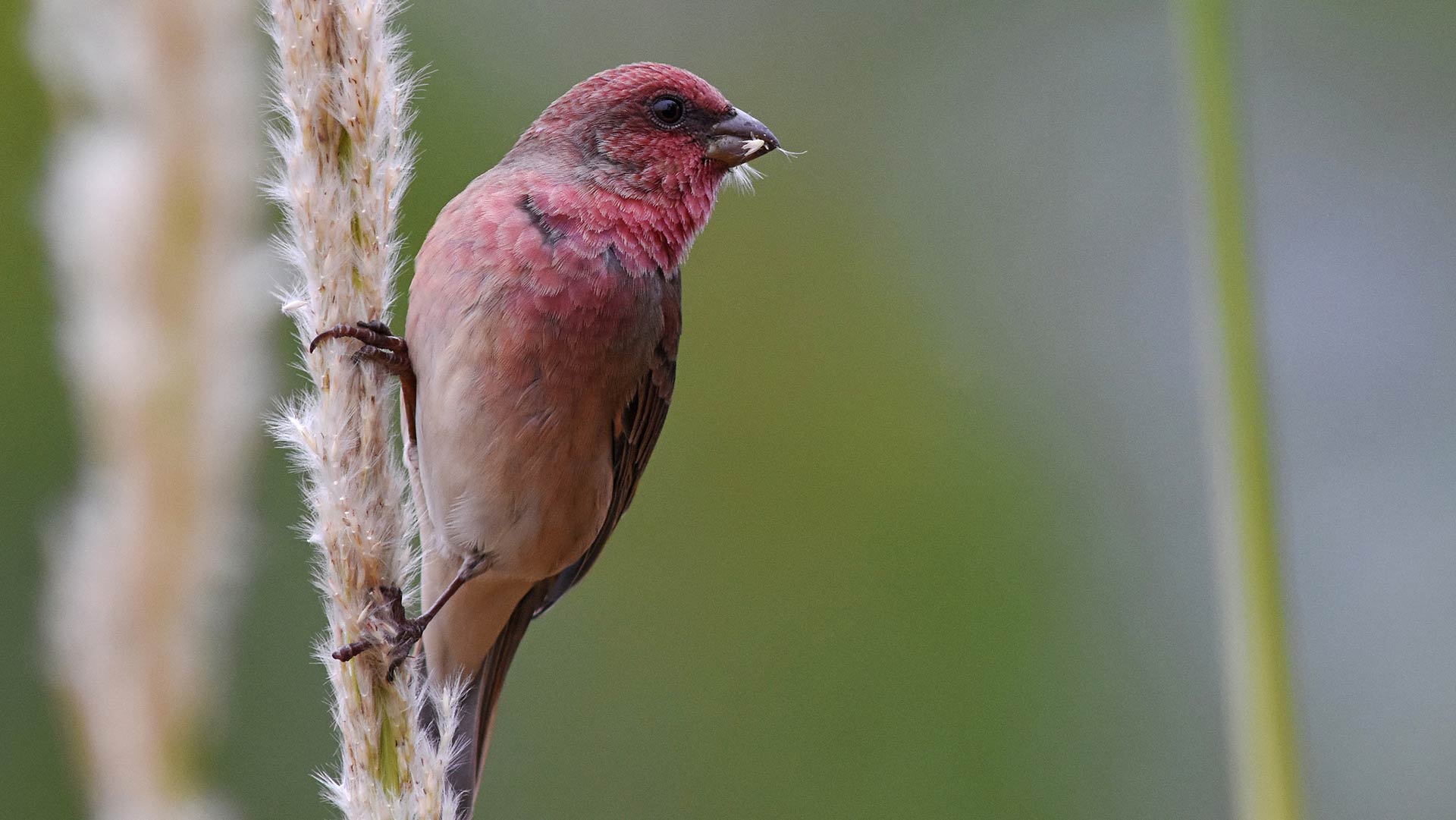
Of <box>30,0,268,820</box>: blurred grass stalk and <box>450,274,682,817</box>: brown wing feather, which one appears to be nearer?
<box>30,0,268,820</box>: blurred grass stalk

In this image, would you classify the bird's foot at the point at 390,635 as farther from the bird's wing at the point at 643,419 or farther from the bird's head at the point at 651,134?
the bird's head at the point at 651,134

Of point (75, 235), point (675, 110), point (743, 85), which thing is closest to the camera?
point (75, 235)

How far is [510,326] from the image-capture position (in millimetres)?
2395

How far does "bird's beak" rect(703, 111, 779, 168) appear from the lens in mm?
2758

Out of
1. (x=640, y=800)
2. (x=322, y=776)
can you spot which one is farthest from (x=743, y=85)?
(x=322, y=776)

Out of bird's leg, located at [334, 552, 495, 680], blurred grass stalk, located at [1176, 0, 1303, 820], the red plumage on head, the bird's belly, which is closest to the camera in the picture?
blurred grass stalk, located at [1176, 0, 1303, 820]

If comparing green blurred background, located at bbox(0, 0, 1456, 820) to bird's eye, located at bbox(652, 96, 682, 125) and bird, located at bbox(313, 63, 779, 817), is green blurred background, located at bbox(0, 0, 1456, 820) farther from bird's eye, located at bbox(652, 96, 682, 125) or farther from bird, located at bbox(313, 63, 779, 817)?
bird's eye, located at bbox(652, 96, 682, 125)

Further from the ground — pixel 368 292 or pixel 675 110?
pixel 675 110

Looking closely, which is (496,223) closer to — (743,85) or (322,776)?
(322,776)

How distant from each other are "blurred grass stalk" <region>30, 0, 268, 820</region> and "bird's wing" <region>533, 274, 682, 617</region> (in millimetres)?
1432

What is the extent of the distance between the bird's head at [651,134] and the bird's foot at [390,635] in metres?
1.11

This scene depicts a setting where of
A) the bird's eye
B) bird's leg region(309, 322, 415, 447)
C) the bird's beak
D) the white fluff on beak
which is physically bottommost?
bird's leg region(309, 322, 415, 447)

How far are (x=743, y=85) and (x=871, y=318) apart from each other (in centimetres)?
129

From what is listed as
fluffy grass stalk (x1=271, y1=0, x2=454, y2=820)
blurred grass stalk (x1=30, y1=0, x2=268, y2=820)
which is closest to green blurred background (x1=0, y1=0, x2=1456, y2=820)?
fluffy grass stalk (x1=271, y1=0, x2=454, y2=820)
